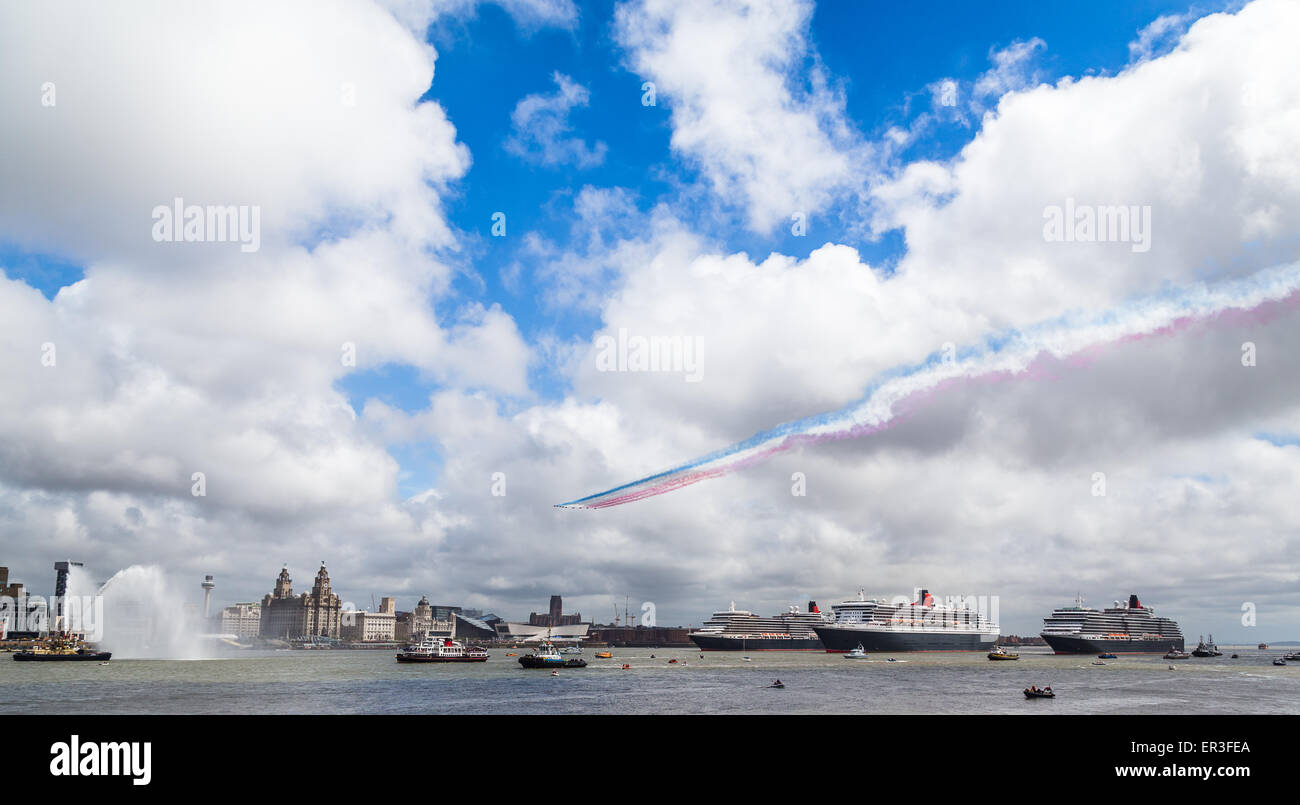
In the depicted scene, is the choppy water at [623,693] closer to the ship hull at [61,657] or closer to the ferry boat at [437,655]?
the ship hull at [61,657]

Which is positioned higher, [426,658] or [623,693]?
[623,693]

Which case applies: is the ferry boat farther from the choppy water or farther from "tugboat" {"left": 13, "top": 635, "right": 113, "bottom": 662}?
"tugboat" {"left": 13, "top": 635, "right": 113, "bottom": 662}

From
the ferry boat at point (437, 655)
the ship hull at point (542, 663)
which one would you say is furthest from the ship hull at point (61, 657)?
the ship hull at point (542, 663)

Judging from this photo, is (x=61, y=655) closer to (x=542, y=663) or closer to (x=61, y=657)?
(x=61, y=657)

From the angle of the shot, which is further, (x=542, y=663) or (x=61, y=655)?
(x=61, y=655)
